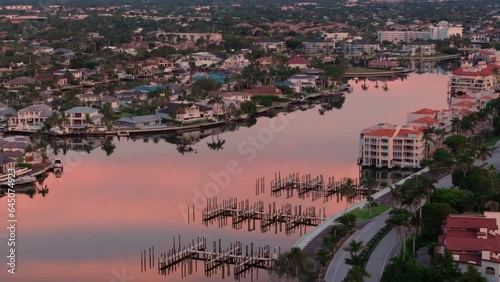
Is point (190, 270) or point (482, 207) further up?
point (482, 207)

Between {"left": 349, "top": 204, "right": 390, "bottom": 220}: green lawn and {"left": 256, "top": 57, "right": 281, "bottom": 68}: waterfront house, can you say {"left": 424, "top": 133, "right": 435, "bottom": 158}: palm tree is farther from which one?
{"left": 256, "top": 57, "right": 281, "bottom": 68}: waterfront house

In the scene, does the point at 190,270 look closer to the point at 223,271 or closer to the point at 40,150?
the point at 223,271

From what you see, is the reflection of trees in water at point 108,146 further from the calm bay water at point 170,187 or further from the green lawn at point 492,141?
the green lawn at point 492,141

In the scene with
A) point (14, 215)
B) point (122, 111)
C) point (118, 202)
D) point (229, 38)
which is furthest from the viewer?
point (229, 38)

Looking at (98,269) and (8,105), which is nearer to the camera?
(98,269)

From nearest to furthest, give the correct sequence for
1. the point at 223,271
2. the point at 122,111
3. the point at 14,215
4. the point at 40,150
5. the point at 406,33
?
the point at 223,271, the point at 14,215, the point at 40,150, the point at 122,111, the point at 406,33

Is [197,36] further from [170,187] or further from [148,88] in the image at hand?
[170,187]

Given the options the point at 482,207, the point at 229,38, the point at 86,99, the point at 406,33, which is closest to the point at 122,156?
the point at 86,99

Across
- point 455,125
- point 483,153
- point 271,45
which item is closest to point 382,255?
point 483,153
